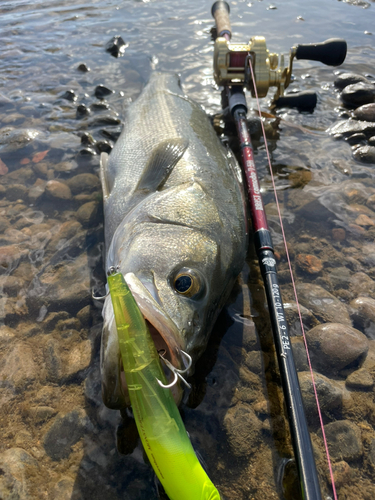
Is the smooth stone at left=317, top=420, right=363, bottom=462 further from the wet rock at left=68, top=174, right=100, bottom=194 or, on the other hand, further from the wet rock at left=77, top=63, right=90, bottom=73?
the wet rock at left=77, top=63, right=90, bottom=73

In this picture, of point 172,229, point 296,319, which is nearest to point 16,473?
point 172,229

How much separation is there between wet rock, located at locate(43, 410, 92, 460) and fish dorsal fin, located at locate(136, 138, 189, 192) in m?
1.68

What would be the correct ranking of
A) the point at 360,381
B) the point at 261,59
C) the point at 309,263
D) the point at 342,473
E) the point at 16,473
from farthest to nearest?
the point at 261,59 < the point at 309,263 < the point at 360,381 < the point at 342,473 < the point at 16,473

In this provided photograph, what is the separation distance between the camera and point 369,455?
6.47ft

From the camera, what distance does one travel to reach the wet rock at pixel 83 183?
374 cm

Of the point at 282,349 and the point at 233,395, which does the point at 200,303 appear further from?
the point at 233,395

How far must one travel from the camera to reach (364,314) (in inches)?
106

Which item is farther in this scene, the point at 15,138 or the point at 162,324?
the point at 15,138

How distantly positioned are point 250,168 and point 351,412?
2150mm

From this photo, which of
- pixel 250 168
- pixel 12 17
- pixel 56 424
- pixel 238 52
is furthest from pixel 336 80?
pixel 12 17

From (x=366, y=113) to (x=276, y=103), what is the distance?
→ 1206mm

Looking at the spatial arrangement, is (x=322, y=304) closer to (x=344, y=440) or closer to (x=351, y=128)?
(x=344, y=440)

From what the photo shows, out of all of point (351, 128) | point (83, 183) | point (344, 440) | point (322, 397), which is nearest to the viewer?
point (344, 440)

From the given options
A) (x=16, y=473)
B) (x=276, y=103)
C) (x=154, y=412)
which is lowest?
(x=16, y=473)
